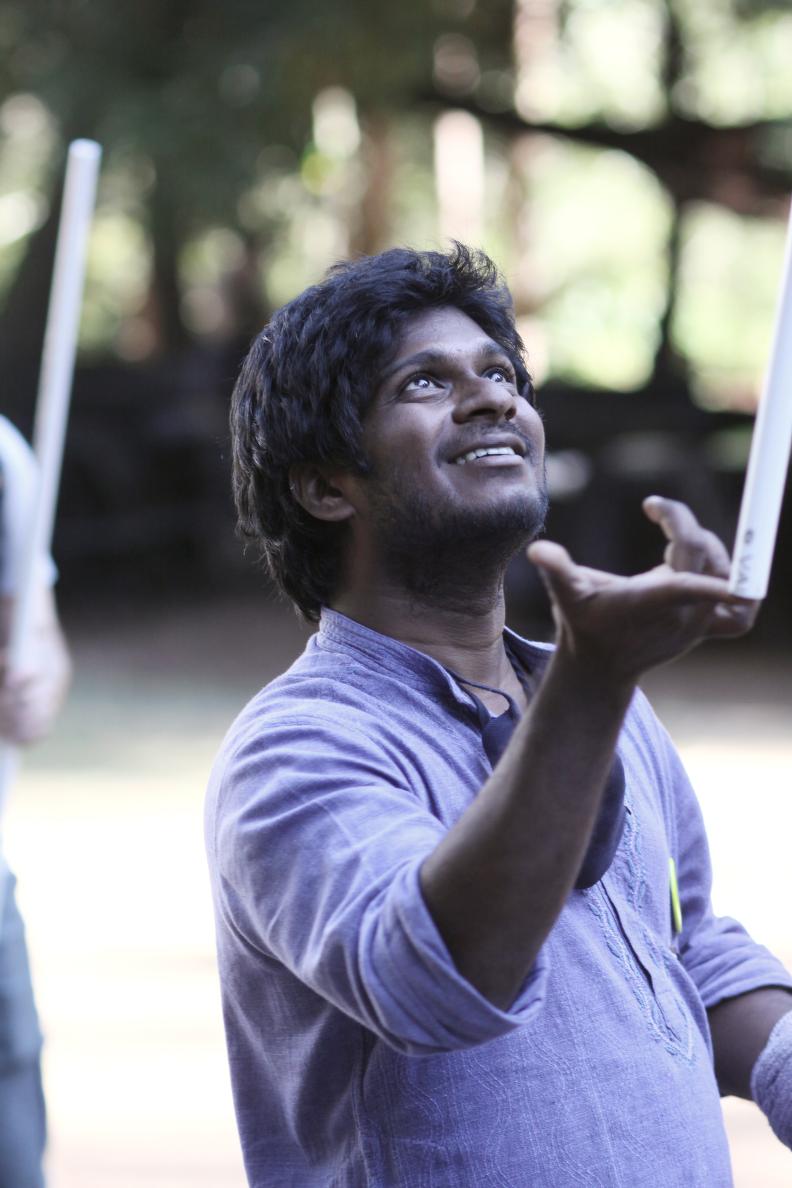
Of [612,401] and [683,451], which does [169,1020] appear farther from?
[612,401]

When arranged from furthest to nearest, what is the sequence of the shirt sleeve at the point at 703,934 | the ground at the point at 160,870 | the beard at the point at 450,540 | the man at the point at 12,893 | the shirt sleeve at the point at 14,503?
1. the ground at the point at 160,870
2. the shirt sleeve at the point at 14,503
3. the man at the point at 12,893
4. the shirt sleeve at the point at 703,934
5. the beard at the point at 450,540

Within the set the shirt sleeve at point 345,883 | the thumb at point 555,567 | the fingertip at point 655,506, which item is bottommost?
the shirt sleeve at point 345,883

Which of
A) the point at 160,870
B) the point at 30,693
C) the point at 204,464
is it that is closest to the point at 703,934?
the point at 30,693

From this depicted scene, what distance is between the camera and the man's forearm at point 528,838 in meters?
1.10

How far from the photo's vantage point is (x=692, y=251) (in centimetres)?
2594

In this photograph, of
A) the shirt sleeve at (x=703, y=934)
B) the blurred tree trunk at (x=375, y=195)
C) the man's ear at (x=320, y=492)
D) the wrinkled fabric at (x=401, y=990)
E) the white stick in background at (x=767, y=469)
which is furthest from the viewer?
the blurred tree trunk at (x=375, y=195)

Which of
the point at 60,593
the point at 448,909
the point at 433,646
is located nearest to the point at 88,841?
the point at 433,646

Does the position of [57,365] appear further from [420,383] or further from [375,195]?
[375,195]

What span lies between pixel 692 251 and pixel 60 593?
57.0 ft

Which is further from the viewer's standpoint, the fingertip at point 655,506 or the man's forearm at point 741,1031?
Answer: the man's forearm at point 741,1031

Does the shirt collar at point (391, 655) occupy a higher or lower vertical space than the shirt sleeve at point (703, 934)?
higher

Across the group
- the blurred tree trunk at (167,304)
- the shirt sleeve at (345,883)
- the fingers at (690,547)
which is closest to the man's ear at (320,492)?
the shirt sleeve at (345,883)

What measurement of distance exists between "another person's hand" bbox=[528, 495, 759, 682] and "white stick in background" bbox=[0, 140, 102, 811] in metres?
0.77

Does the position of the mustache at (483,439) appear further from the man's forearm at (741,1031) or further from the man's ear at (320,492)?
the man's forearm at (741,1031)
